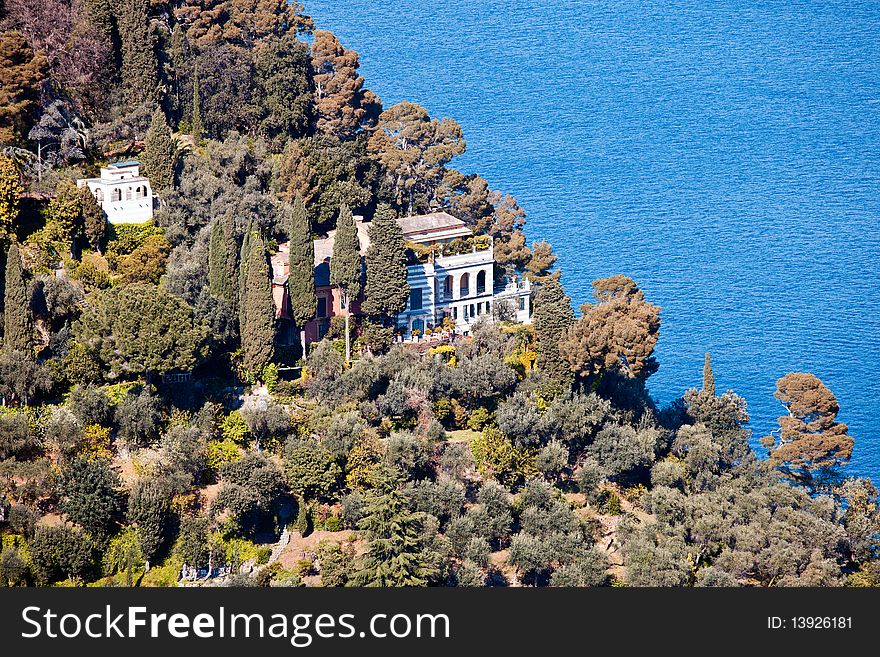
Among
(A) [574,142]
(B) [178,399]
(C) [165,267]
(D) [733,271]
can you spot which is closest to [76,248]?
(C) [165,267]

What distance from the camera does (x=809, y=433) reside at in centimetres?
8944

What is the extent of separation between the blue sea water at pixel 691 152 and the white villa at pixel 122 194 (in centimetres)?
4410

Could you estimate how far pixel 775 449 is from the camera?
90125 mm

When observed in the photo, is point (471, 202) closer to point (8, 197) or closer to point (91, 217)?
point (91, 217)

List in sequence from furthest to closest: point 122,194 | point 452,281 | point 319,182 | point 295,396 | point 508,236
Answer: point 508,236
point 319,182
point 452,281
point 122,194
point 295,396

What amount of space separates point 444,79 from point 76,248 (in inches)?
3379

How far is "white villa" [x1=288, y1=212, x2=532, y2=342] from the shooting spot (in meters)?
85.8

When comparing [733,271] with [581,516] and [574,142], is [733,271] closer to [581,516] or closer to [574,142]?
[574,142]

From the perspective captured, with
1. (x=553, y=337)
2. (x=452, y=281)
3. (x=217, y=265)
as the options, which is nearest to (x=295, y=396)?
(x=217, y=265)

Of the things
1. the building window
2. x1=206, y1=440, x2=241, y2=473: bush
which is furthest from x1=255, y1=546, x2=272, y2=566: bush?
the building window

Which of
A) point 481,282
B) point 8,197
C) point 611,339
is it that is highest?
point 8,197

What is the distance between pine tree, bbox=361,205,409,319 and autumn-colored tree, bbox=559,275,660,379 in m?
8.39

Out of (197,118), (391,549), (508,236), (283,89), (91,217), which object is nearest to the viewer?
(391,549)

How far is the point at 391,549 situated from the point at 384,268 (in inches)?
734
